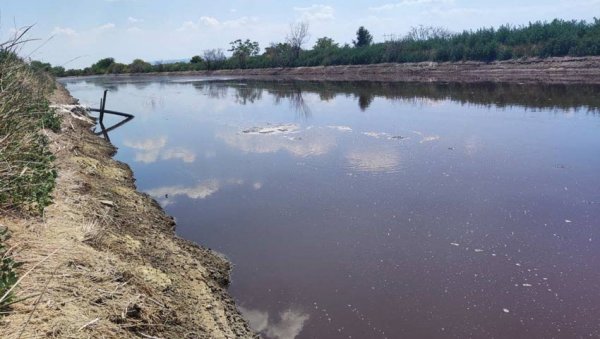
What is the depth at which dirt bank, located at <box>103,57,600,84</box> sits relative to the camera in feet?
91.5

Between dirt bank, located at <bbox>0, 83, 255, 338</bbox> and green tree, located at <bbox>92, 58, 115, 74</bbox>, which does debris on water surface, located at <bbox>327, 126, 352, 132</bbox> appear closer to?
dirt bank, located at <bbox>0, 83, 255, 338</bbox>

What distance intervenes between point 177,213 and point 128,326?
16.2 ft

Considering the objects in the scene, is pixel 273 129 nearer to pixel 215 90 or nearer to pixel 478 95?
pixel 478 95

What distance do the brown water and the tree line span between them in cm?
1071

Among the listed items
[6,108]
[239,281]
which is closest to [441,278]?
[239,281]

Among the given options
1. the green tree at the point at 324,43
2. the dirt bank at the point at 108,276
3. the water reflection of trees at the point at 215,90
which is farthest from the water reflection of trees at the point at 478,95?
the green tree at the point at 324,43

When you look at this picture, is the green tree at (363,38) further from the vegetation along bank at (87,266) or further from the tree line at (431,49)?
the vegetation along bank at (87,266)

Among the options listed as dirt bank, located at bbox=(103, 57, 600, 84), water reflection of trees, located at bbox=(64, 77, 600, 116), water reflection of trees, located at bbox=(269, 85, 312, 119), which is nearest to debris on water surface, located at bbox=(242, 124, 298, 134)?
water reflection of trees, located at bbox=(269, 85, 312, 119)

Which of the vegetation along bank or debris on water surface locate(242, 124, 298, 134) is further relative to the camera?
debris on water surface locate(242, 124, 298, 134)

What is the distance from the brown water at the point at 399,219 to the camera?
4855mm

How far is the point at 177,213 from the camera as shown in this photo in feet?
26.7

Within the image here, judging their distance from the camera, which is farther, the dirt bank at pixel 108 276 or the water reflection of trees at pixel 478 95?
the water reflection of trees at pixel 478 95

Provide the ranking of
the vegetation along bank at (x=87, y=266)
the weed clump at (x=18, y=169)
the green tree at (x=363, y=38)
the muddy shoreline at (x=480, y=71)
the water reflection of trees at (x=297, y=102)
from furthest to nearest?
the green tree at (x=363, y=38) → the muddy shoreline at (x=480, y=71) → the water reflection of trees at (x=297, y=102) → the weed clump at (x=18, y=169) → the vegetation along bank at (x=87, y=266)

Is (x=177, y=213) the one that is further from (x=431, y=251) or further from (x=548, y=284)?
(x=548, y=284)
